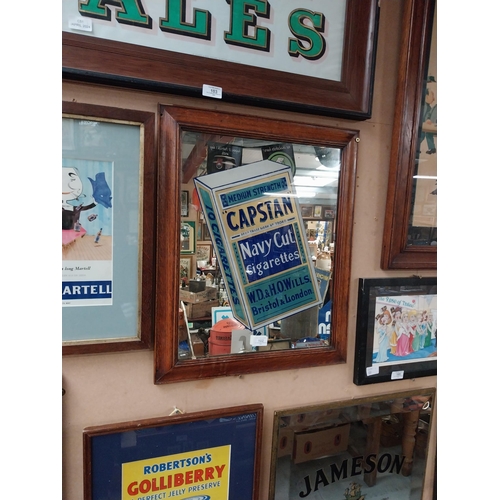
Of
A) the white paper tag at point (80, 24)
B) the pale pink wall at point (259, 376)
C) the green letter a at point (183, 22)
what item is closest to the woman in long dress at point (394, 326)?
the pale pink wall at point (259, 376)

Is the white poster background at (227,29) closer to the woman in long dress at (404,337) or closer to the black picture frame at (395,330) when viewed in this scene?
the black picture frame at (395,330)

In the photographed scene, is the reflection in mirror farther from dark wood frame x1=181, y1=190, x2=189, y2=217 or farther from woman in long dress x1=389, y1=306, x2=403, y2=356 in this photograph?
woman in long dress x1=389, y1=306, x2=403, y2=356

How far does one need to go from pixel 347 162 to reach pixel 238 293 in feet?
1.36

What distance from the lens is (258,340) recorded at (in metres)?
0.81

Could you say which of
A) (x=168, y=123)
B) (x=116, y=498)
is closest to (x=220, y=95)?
(x=168, y=123)

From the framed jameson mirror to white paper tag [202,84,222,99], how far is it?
36mm

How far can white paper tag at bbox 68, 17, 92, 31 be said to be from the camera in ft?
2.04

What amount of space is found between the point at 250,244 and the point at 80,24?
535 mm

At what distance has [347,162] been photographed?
0.83 m

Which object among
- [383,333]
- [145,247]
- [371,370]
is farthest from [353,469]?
[145,247]

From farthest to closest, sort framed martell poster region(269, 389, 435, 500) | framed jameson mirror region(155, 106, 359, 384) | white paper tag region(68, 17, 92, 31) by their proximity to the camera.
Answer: framed martell poster region(269, 389, 435, 500) → framed jameson mirror region(155, 106, 359, 384) → white paper tag region(68, 17, 92, 31)

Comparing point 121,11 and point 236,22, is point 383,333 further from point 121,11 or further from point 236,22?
point 121,11

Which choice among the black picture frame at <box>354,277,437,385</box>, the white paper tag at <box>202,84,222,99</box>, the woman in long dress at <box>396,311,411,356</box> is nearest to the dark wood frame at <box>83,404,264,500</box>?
the black picture frame at <box>354,277,437,385</box>
